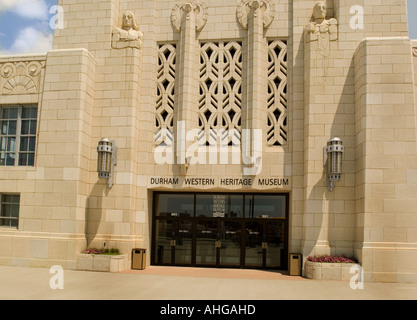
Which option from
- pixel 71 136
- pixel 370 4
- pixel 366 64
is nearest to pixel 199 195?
pixel 71 136

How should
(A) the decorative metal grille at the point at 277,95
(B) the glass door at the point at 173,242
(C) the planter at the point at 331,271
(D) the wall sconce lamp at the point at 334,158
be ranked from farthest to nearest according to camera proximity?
1. (B) the glass door at the point at 173,242
2. (A) the decorative metal grille at the point at 277,95
3. (D) the wall sconce lamp at the point at 334,158
4. (C) the planter at the point at 331,271

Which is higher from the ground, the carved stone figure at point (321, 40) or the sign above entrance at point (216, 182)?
the carved stone figure at point (321, 40)

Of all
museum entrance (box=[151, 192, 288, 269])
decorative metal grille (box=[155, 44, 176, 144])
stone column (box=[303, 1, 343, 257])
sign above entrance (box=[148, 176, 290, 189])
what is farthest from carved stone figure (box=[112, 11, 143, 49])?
stone column (box=[303, 1, 343, 257])

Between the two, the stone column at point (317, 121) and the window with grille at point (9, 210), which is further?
the window with grille at point (9, 210)

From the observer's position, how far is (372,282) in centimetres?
1302

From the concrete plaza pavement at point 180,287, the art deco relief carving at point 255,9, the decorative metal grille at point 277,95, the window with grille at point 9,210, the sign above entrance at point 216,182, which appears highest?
the art deco relief carving at point 255,9

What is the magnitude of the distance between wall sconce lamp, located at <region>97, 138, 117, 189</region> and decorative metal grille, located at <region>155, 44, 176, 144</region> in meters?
1.84

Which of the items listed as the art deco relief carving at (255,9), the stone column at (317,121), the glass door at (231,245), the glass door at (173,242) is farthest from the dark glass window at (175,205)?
the art deco relief carving at (255,9)

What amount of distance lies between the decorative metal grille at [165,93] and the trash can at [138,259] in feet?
13.2

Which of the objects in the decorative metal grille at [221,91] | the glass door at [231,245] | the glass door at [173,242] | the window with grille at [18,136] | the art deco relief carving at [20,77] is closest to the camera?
the decorative metal grille at [221,91]

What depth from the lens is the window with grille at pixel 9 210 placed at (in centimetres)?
1566

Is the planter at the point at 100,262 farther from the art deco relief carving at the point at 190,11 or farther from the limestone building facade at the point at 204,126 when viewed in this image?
the art deco relief carving at the point at 190,11

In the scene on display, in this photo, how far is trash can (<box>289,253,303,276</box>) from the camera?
47.4 ft

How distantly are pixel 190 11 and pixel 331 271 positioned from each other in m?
10.5
